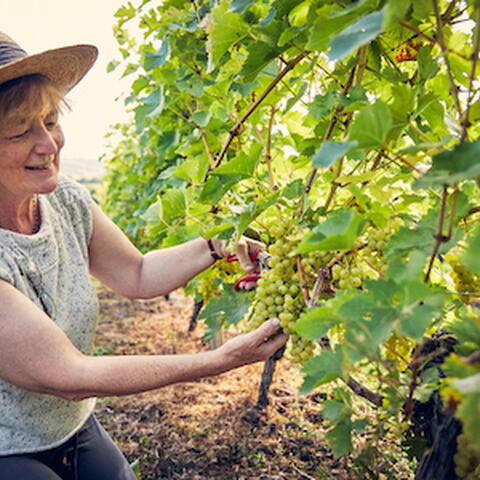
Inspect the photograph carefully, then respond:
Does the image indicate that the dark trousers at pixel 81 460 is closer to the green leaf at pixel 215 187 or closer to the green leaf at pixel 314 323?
the green leaf at pixel 215 187

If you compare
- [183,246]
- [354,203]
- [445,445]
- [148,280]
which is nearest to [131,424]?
[148,280]

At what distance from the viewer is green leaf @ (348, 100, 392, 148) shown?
66 centimetres

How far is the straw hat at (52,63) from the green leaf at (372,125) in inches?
56.3

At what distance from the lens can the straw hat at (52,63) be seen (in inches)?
66.9

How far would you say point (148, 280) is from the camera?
2236 millimetres

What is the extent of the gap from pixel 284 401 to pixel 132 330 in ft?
10.5

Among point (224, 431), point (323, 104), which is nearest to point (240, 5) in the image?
point (323, 104)

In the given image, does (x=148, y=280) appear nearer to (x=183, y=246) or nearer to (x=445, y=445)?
(x=183, y=246)

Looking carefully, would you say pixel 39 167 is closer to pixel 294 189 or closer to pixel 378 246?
pixel 294 189

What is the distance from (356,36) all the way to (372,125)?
13cm

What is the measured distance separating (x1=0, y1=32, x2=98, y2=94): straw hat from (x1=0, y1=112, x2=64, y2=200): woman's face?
180mm

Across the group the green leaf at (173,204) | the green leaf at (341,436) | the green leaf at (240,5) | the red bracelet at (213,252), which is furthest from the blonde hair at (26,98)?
the green leaf at (341,436)

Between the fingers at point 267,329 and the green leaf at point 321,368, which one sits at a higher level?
the green leaf at point 321,368

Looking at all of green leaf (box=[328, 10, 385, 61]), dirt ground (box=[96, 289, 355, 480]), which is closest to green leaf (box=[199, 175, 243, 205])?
green leaf (box=[328, 10, 385, 61])
